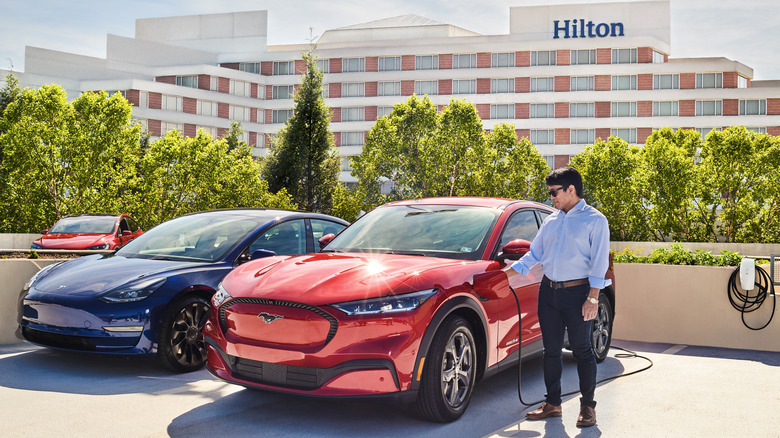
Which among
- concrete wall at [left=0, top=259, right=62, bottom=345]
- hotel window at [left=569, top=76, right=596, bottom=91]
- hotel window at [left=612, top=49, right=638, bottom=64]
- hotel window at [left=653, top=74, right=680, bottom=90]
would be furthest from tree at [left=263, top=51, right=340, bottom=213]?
hotel window at [left=653, top=74, right=680, bottom=90]

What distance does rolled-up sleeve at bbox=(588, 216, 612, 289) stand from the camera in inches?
200

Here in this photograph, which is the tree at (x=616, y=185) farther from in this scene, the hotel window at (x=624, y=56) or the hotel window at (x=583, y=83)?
the hotel window at (x=624, y=56)

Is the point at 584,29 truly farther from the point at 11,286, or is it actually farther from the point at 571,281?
the point at 571,281

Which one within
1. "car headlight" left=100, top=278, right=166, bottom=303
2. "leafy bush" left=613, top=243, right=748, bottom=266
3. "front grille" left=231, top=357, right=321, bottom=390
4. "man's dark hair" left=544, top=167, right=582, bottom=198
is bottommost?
"front grille" left=231, top=357, right=321, bottom=390

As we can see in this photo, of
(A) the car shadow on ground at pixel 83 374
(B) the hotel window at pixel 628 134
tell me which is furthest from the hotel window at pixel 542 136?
(A) the car shadow on ground at pixel 83 374

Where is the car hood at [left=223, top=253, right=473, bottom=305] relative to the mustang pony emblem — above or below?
above

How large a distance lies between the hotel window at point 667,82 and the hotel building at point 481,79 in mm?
91

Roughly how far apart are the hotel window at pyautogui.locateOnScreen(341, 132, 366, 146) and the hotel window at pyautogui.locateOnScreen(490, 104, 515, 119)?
12.9m

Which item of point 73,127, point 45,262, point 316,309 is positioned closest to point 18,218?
point 73,127

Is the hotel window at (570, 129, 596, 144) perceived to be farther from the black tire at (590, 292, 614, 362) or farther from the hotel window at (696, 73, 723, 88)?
the black tire at (590, 292, 614, 362)

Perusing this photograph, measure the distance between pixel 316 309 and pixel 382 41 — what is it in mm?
73508

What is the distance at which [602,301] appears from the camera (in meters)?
7.61

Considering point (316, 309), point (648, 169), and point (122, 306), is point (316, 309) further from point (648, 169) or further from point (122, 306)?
point (648, 169)

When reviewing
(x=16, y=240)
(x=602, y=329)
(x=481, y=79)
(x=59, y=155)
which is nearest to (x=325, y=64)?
(x=481, y=79)
